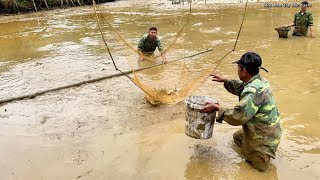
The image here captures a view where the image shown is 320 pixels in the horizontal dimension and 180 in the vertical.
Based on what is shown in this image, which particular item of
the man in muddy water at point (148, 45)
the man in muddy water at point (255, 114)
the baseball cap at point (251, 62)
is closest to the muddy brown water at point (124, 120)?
the man in muddy water at point (255, 114)

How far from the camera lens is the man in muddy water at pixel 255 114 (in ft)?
11.0

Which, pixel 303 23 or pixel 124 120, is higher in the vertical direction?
pixel 303 23

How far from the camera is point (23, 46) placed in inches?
420

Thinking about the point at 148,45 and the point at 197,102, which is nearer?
the point at 197,102

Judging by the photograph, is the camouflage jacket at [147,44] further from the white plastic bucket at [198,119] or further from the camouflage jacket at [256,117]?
the camouflage jacket at [256,117]

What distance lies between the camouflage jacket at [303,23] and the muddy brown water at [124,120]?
0.34 meters

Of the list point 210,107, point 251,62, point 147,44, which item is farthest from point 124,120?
point 147,44

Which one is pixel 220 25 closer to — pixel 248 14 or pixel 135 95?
pixel 248 14

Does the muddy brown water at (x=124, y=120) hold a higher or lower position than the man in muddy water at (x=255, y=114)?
lower

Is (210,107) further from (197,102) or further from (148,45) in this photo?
(148,45)

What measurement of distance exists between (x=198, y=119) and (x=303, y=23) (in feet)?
25.6

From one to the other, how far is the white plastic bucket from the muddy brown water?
39 cm

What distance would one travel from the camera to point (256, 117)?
137 inches

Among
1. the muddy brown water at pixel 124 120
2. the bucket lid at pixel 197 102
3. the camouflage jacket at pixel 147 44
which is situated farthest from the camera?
the camouflage jacket at pixel 147 44
